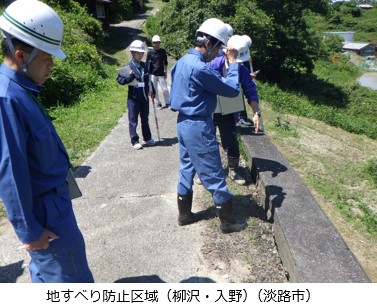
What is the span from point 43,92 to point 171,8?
979 centimetres

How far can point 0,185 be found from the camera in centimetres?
176

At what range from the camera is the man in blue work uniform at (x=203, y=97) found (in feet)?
10.5

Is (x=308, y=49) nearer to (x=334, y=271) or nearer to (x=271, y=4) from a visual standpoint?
(x=271, y=4)

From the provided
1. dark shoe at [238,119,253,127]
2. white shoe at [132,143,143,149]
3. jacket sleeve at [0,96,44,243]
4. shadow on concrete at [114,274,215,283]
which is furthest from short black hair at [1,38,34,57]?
dark shoe at [238,119,253,127]

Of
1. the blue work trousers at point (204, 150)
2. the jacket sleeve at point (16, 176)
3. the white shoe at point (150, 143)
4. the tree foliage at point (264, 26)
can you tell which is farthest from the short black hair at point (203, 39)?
the tree foliage at point (264, 26)

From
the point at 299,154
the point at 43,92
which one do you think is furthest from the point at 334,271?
the point at 43,92

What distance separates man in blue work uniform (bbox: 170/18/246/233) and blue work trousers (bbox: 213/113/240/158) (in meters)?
1.19

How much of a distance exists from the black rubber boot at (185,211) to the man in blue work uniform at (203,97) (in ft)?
1.20

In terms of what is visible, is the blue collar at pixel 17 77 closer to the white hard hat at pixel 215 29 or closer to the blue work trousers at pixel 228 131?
the white hard hat at pixel 215 29

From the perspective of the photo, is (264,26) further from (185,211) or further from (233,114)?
(185,211)

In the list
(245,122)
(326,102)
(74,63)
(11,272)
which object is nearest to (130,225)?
(11,272)

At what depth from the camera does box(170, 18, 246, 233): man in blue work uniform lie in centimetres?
320

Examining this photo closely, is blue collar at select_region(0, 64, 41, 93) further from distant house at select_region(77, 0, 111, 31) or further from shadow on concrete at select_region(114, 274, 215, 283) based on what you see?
distant house at select_region(77, 0, 111, 31)

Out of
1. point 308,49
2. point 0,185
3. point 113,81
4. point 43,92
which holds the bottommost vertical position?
point 308,49
